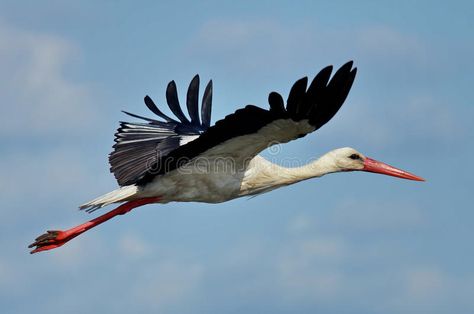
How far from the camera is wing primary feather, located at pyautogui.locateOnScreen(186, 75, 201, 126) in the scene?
13.0 m

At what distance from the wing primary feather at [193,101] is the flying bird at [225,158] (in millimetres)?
144

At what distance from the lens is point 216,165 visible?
36.8 feet

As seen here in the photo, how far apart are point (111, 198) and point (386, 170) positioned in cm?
323

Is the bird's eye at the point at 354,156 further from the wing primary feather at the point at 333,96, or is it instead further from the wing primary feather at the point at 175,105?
the wing primary feather at the point at 175,105

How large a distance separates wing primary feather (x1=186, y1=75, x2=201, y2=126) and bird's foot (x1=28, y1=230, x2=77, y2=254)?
2.45 m

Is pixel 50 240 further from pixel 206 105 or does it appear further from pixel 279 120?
pixel 279 120

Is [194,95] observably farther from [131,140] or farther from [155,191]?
[155,191]

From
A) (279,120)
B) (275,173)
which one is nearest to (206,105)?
(275,173)

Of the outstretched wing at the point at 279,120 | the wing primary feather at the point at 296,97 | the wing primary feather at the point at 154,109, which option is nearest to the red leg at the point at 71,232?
the outstretched wing at the point at 279,120

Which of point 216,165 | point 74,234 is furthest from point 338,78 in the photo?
point 74,234

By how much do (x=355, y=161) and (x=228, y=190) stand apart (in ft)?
5.13

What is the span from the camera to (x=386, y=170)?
12148 millimetres

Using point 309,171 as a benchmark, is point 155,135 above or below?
above

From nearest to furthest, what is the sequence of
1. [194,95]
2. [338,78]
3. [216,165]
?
[338,78] → [216,165] → [194,95]
